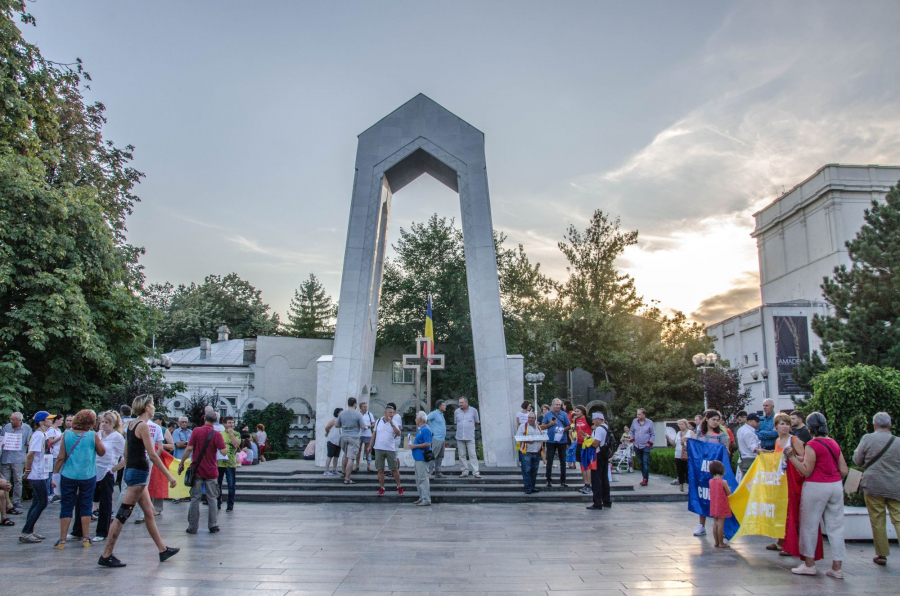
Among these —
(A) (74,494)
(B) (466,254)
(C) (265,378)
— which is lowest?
(A) (74,494)

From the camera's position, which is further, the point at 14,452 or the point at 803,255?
the point at 803,255

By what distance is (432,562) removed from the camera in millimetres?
6574

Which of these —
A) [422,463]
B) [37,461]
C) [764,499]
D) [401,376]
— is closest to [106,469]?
[37,461]

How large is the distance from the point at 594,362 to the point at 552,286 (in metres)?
6.16

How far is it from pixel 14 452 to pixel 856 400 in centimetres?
1318

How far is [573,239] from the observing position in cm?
3547

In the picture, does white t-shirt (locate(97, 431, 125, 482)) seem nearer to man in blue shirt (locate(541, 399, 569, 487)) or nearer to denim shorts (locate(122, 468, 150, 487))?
denim shorts (locate(122, 468, 150, 487))

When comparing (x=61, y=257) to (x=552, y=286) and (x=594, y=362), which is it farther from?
(x=552, y=286)

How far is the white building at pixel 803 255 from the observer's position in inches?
1152

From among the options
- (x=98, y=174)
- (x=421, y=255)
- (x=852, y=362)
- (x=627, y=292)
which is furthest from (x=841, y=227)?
(x=98, y=174)

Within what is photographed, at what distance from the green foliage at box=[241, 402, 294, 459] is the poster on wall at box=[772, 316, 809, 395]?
21385mm

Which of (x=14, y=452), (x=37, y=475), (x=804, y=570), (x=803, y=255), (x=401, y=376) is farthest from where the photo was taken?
(x=401, y=376)

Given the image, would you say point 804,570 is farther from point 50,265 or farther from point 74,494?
point 50,265

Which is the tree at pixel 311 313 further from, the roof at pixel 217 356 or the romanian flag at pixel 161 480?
the romanian flag at pixel 161 480
